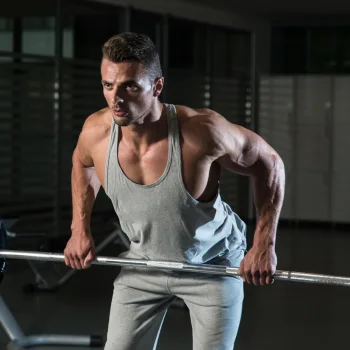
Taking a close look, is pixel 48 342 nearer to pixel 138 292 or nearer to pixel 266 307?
pixel 266 307

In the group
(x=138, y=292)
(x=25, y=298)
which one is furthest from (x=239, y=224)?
(x=25, y=298)

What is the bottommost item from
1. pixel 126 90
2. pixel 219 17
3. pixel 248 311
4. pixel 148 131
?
pixel 248 311

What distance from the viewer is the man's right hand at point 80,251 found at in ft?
8.23

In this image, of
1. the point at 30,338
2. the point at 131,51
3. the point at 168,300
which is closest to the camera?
the point at 131,51

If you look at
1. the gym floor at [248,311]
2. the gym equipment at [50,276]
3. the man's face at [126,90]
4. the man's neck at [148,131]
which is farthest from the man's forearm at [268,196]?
the gym equipment at [50,276]

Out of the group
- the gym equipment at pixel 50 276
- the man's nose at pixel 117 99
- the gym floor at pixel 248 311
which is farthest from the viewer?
the gym equipment at pixel 50 276

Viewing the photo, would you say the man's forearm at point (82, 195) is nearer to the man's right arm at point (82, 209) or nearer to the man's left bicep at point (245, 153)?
the man's right arm at point (82, 209)

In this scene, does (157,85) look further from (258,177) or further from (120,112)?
(258,177)

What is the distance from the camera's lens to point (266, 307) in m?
5.30

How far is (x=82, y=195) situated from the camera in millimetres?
2564

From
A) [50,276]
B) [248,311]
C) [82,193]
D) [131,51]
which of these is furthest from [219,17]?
[131,51]

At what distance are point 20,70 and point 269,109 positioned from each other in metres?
3.35

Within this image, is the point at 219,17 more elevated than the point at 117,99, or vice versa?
the point at 219,17

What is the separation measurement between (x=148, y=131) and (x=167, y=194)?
0.17 m
